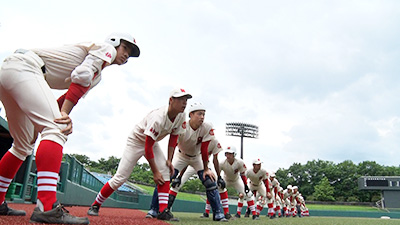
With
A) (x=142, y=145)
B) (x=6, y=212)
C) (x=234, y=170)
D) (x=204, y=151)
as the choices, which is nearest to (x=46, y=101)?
(x=6, y=212)

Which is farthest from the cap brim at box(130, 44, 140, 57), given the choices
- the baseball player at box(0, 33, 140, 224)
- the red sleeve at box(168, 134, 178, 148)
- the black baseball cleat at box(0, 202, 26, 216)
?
the black baseball cleat at box(0, 202, 26, 216)

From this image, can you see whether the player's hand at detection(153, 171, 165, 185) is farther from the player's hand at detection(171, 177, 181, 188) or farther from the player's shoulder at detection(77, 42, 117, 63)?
the player's shoulder at detection(77, 42, 117, 63)

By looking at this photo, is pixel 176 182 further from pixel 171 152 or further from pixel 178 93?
pixel 178 93

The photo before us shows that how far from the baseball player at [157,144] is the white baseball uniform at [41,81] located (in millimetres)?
1386

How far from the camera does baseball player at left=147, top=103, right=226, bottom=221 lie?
4.96 metres

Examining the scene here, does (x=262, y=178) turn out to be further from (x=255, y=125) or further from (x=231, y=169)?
(x=255, y=125)

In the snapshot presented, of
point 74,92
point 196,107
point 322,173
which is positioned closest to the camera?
point 74,92

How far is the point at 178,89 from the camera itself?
13.1 feet

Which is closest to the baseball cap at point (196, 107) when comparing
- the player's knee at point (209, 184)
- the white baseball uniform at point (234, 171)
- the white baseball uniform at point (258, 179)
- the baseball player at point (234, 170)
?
the player's knee at point (209, 184)

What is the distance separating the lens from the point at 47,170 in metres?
2.00

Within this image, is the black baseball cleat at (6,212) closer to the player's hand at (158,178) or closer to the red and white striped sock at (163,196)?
the player's hand at (158,178)

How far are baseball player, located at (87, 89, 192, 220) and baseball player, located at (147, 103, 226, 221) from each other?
75cm

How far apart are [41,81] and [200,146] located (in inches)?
138

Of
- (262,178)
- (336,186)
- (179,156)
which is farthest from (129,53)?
(336,186)
